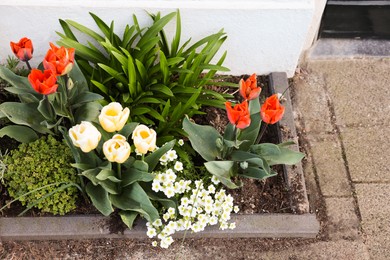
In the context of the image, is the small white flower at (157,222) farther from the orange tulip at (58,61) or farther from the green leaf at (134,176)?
the orange tulip at (58,61)

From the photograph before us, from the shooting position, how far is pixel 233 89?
3555 mm

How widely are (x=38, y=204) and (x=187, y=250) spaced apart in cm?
85

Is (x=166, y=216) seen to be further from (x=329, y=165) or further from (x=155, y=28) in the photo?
(x=329, y=165)

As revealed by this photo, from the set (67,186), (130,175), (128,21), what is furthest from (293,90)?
(67,186)

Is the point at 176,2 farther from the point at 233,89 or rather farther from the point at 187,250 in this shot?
the point at 187,250

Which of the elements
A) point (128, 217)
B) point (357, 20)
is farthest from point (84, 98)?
point (357, 20)

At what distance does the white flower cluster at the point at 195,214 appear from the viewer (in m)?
2.86

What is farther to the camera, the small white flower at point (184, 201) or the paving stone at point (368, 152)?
the paving stone at point (368, 152)

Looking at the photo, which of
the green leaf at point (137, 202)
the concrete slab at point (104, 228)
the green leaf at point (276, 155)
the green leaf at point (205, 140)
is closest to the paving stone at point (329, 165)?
the concrete slab at point (104, 228)

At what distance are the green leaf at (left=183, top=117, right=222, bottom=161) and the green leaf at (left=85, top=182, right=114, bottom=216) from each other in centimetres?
53

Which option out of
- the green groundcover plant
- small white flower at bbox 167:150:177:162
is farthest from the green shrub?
small white flower at bbox 167:150:177:162

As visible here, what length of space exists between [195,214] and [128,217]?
353mm

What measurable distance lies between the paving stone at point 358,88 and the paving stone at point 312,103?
0.06m

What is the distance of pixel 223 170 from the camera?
2.85 meters
